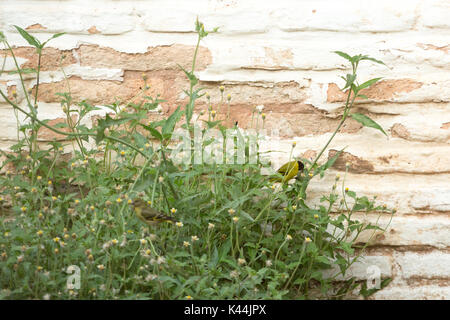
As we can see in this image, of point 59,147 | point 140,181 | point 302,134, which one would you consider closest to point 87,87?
point 59,147

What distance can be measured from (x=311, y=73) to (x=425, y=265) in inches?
40.4

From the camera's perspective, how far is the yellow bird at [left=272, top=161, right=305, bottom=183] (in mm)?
2151

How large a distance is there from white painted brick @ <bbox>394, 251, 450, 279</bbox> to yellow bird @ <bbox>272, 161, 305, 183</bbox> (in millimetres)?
626

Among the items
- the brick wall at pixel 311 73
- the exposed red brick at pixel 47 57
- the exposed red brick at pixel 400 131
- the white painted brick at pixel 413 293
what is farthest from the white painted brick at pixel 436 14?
the exposed red brick at pixel 47 57

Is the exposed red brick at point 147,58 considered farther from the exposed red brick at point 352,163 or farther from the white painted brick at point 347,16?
the exposed red brick at point 352,163

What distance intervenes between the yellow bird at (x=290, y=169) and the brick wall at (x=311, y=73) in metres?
0.16

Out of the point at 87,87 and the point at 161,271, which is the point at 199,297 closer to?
the point at 161,271

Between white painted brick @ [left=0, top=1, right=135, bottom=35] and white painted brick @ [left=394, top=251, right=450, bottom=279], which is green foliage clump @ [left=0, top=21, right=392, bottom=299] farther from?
white painted brick @ [left=0, top=1, right=135, bottom=35]

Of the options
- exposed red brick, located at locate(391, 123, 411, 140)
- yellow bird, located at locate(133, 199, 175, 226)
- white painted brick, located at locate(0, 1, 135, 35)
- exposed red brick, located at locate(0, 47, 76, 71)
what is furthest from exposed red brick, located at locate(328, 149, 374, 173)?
exposed red brick, located at locate(0, 47, 76, 71)

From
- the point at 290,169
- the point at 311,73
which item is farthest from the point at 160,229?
the point at 311,73

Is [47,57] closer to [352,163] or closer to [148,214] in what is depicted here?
[148,214]

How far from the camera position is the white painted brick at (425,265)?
7.61ft

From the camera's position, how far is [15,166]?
241cm
